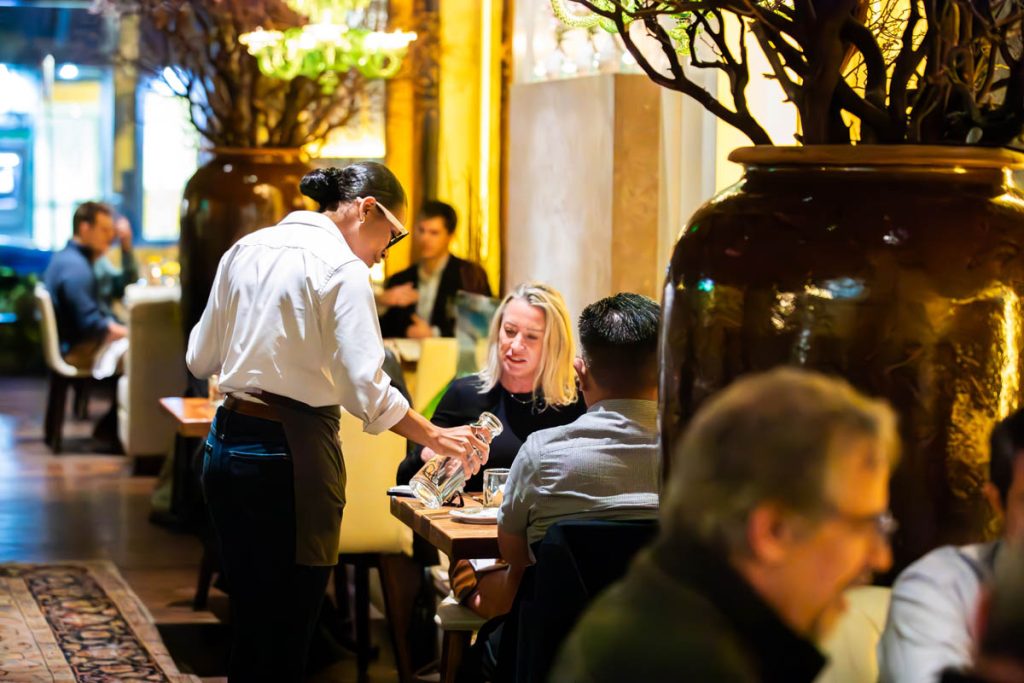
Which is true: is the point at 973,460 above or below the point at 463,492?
above

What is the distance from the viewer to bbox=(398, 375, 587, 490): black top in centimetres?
426

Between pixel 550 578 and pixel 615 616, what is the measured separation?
4.52 feet

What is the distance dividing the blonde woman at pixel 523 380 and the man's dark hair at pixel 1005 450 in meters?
2.67

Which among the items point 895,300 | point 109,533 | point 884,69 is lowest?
point 109,533

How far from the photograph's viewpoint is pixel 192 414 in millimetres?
5727

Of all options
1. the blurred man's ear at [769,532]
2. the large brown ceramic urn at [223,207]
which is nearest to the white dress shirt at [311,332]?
the blurred man's ear at [769,532]

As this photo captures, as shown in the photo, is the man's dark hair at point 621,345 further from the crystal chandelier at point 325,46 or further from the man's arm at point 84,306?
the man's arm at point 84,306

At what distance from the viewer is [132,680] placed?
188 inches

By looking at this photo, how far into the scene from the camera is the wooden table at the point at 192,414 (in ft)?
17.9

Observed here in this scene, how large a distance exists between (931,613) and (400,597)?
11.7 ft

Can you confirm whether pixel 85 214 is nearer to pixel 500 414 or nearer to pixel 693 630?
pixel 500 414

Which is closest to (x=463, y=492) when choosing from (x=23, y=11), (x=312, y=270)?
(x=312, y=270)

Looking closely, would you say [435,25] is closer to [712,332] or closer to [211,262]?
[211,262]

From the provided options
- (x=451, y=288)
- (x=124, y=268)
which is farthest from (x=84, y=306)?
(x=451, y=288)
